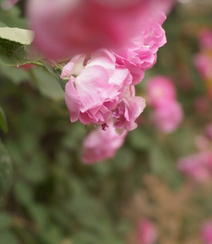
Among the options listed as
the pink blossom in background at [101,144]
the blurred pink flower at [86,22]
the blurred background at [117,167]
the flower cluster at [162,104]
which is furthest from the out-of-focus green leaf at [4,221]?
the blurred pink flower at [86,22]

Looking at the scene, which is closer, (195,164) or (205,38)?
(195,164)

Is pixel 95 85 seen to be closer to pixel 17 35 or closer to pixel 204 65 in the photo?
pixel 17 35

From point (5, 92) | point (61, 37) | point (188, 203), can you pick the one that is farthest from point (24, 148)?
point (188, 203)

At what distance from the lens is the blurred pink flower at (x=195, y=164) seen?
1049 millimetres

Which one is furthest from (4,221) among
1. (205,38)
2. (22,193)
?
(205,38)

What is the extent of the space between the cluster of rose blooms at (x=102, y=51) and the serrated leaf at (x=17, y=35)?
38 millimetres

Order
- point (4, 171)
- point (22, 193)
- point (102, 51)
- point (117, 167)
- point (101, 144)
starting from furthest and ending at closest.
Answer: point (117, 167) < point (22, 193) < point (101, 144) < point (4, 171) < point (102, 51)

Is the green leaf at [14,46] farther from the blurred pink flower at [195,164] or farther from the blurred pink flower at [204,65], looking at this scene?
the blurred pink flower at [204,65]

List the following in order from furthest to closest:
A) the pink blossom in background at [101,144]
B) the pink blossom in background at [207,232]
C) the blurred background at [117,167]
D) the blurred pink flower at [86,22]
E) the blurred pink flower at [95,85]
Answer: the pink blossom in background at [207,232], the blurred background at [117,167], the pink blossom in background at [101,144], the blurred pink flower at [95,85], the blurred pink flower at [86,22]

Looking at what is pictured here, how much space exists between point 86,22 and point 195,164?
999 millimetres

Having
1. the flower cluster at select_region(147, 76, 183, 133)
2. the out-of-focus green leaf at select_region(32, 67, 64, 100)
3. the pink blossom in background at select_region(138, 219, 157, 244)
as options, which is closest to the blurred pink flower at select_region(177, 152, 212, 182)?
the flower cluster at select_region(147, 76, 183, 133)

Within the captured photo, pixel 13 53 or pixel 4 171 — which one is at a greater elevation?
pixel 13 53

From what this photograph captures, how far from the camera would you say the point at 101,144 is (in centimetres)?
56

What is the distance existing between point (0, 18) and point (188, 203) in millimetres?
1272
